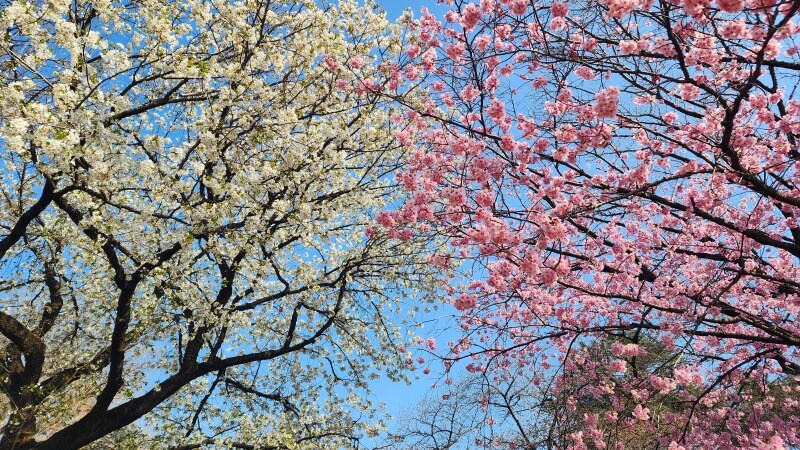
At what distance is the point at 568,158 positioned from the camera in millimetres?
6109

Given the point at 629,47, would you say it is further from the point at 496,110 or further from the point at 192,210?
the point at 192,210

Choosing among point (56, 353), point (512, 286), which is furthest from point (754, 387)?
point (56, 353)

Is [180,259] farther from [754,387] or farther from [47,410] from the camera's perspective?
[754,387]

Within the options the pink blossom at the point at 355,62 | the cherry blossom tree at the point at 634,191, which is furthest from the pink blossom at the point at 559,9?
the pink blossom at the point at 355,62

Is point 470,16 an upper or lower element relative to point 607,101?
upper

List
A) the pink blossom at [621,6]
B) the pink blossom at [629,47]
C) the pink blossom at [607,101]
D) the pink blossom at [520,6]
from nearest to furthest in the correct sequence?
the pink blossom at [621,6]
the pink blossom at [607,101]
the pink blossom at [629,47]
the pink blossom at [520,6]

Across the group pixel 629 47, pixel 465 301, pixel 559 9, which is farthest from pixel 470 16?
pixel 465 301

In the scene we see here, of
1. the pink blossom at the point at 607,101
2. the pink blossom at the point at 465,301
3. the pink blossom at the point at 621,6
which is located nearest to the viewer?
the pink blossom at the point at 621,6

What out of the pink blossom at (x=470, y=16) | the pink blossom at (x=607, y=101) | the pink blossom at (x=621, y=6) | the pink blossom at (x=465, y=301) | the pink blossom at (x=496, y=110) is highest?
the pink blossom at (x=470, y=16)

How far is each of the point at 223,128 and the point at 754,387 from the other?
10024mm

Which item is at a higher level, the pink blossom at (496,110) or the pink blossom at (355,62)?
the pink blossom at (355,62)

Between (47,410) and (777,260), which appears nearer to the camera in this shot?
(777,260)

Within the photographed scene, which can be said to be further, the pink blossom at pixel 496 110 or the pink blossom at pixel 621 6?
the pink blossom at pixel 496 110

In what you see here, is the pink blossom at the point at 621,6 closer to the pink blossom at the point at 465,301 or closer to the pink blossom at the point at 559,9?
the pink blossom at the point at 559,9
